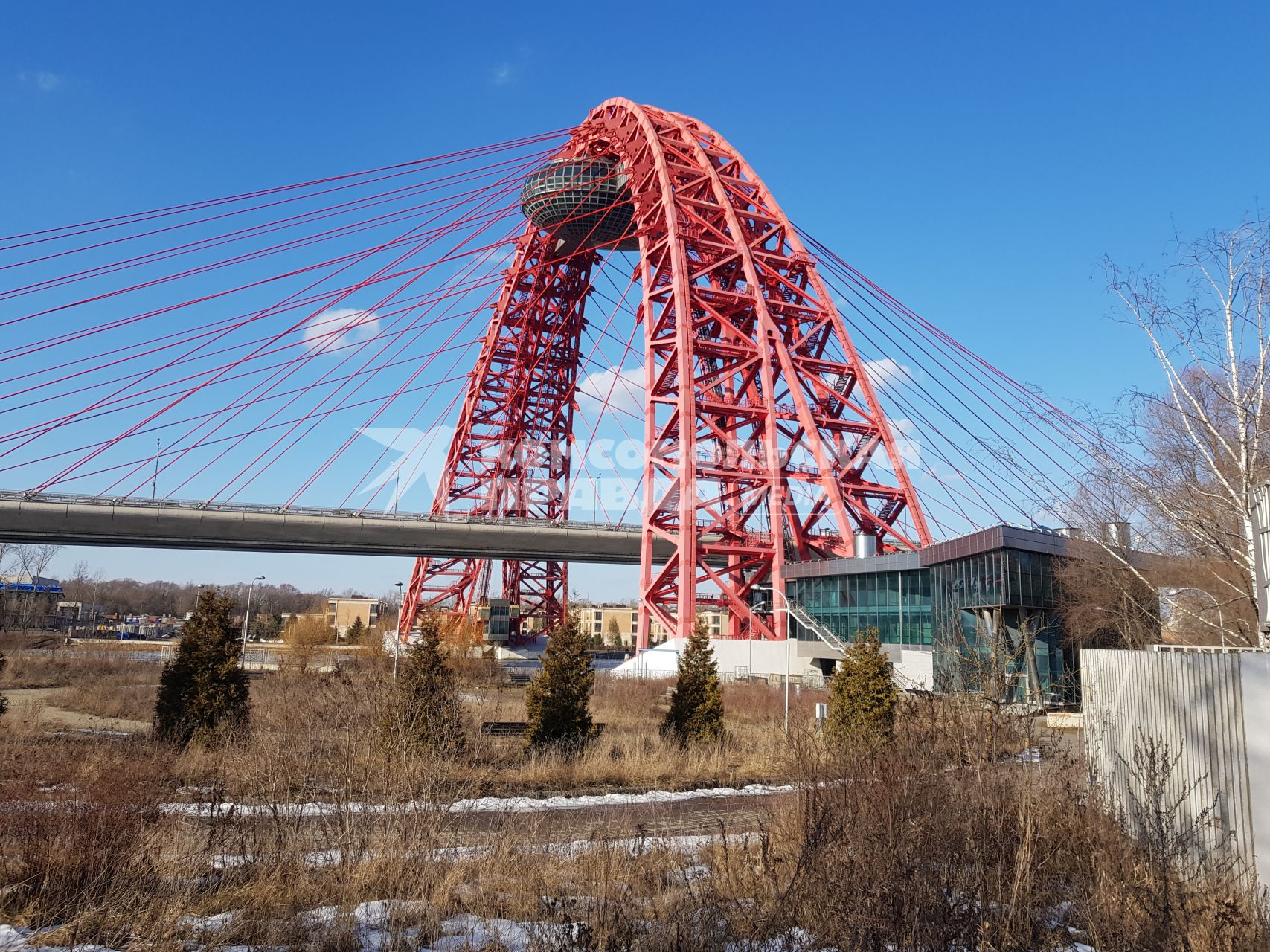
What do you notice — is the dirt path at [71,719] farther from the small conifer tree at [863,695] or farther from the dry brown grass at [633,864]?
the small conifer tree at [863,695]

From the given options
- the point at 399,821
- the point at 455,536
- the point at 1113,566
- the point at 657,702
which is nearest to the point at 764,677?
the point at 657,702

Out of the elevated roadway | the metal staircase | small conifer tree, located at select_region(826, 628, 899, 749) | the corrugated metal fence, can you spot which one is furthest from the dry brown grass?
the elevated roadway

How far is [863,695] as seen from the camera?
17.5 meters

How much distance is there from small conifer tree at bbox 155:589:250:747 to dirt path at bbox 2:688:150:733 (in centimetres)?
152

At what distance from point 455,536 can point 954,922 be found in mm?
41835

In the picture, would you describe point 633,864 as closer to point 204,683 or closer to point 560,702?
point 560,702

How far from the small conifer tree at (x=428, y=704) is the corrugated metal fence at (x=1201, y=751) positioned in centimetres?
800

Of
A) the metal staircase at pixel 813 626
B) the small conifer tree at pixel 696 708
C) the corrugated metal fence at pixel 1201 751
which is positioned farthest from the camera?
the metal staircase at pixel 813 626

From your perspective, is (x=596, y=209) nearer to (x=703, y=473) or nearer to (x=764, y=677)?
(x=703, y=473)

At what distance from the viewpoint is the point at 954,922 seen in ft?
19.9

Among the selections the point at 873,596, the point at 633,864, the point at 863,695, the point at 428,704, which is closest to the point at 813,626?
the point at 873,596

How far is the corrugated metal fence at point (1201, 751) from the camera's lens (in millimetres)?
7215

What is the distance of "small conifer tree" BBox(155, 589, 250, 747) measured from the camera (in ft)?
53.6

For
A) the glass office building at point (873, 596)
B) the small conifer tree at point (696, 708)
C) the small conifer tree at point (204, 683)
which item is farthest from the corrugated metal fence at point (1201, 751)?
the glass office building at point (873, 596)
